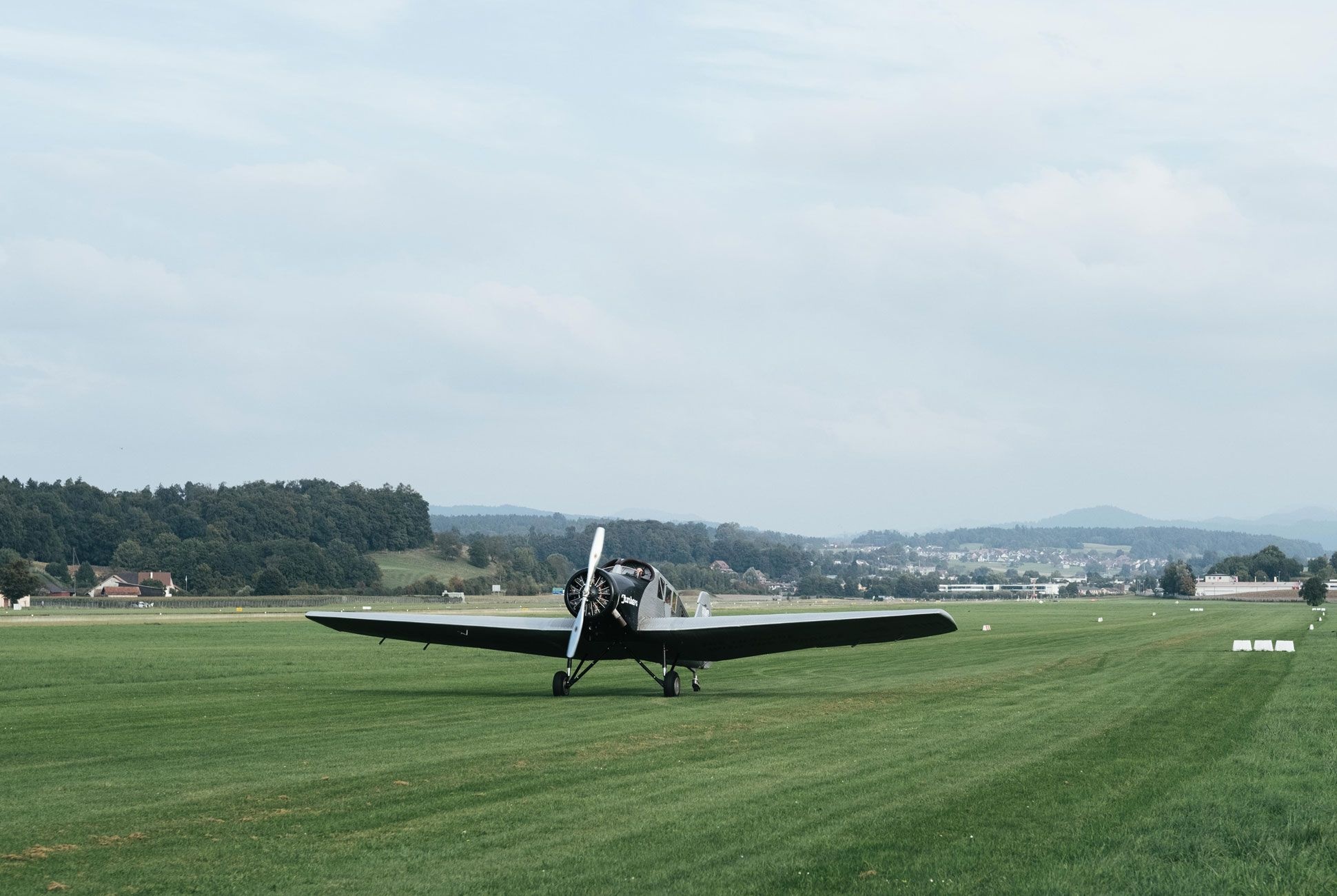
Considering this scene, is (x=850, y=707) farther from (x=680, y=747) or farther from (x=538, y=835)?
(x=538, y=835)

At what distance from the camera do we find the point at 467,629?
2755cm

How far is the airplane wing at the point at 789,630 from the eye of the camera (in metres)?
25.3

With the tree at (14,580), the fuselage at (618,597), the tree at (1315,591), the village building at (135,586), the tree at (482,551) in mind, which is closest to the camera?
the fuselage at (618,597)

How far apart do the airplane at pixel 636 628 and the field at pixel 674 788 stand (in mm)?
1093

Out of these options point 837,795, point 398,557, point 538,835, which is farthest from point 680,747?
point 398,557

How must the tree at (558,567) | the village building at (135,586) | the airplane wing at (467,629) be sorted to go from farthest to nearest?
the village building at (135,586) < the tree at (558,567) < the airplane wing at (467,629)

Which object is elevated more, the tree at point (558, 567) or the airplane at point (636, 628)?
the airplane at point (636, 628)

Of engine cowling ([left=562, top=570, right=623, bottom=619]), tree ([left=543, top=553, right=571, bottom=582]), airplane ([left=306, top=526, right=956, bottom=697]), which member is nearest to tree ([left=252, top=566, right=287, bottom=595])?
tree ([left=543, top=553, right=571, bottom=582])

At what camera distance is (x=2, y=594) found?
10981 cm

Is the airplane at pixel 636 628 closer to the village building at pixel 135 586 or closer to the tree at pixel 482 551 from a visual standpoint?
the village building at pixel 135 586

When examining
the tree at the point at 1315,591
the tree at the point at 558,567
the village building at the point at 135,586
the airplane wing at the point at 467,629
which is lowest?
the village building at the point at 135,586

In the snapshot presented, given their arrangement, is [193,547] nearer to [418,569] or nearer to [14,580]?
[418,569]

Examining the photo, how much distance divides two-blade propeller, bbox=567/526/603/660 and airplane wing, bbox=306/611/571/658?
4.43ft

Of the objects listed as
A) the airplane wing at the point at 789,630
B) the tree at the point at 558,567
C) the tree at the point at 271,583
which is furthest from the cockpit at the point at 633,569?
the tree at the point at 271,583
